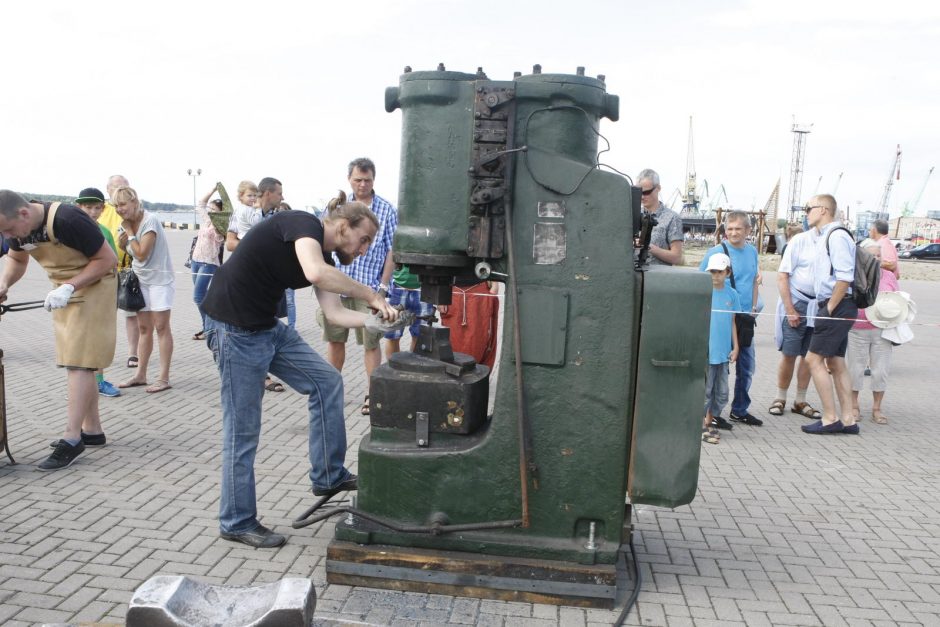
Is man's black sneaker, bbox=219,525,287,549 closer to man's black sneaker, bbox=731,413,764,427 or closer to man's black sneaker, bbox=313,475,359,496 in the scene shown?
man's black sneaker, bbox=313,475,359,496

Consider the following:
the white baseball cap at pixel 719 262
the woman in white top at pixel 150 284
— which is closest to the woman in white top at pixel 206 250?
the woman in white top at pixel 150 284

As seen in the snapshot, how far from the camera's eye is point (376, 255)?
6734 mm

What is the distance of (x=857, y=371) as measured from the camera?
760 centimetres

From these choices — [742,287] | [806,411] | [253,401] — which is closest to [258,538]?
[253,401]

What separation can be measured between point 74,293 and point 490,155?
10.7 ft

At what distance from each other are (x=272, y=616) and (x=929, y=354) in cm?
1169

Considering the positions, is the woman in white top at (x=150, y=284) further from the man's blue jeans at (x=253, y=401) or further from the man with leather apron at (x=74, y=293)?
the man's blue jeans at (x=253, y=401)

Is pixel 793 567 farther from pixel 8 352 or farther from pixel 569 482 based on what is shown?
pixel 8 352

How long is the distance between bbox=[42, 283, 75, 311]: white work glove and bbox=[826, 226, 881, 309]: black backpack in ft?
18.9

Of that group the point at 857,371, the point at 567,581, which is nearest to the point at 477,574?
the point at 567,581

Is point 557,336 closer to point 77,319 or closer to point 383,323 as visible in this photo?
point 383,323

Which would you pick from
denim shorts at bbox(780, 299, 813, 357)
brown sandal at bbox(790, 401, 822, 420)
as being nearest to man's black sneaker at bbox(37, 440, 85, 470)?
denim shorts at bbox(780, 299, 813, 357)

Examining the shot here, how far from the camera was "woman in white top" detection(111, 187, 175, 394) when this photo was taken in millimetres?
7277

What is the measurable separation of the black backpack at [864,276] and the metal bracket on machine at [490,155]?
447cm
